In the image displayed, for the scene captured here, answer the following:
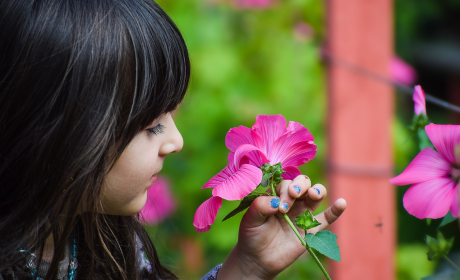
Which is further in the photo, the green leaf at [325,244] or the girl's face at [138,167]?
the girl's face at [138,167]

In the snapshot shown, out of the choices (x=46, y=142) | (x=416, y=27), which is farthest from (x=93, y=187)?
(x=416, y=27)

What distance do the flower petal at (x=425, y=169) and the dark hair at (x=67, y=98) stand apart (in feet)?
1.16

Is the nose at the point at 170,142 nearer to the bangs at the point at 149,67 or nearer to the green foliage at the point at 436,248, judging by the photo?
the bangs at the point at 149,67

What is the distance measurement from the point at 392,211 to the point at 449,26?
5.72 ft

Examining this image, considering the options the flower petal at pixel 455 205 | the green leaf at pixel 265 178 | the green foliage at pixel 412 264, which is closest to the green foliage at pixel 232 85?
the green foliage at pixel 412 264

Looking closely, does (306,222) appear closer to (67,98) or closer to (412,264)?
(67,98)

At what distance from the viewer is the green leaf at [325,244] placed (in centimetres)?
52

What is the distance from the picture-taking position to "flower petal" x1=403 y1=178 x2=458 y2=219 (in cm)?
48

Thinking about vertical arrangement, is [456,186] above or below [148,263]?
above

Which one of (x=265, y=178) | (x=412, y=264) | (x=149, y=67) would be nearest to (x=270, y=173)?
(x=265, y=178)

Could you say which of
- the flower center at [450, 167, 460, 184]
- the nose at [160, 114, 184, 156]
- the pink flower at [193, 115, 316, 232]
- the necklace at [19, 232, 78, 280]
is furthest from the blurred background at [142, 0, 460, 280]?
the flower center at [450, 167, 460, 184]

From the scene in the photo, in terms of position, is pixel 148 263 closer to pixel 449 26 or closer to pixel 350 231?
pixel 350 231

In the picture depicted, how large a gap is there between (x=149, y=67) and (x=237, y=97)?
113 centimetres

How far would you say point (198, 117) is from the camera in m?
1.89
